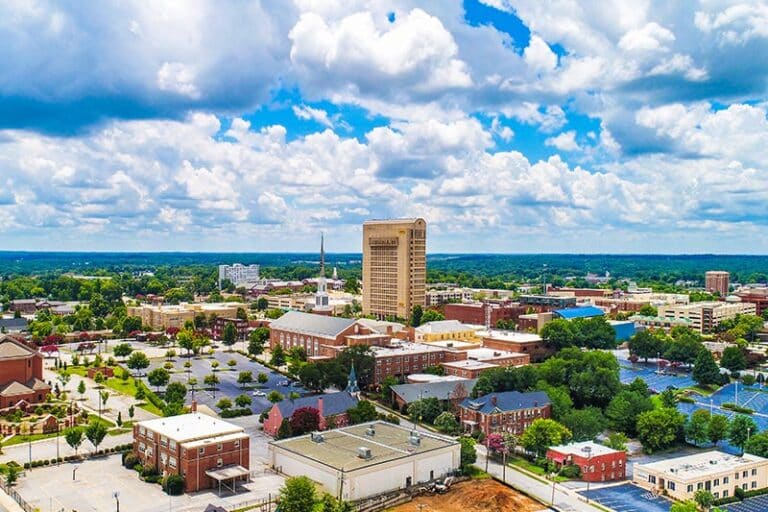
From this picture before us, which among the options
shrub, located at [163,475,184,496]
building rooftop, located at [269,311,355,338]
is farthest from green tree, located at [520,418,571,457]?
building rooftop, located at [269,311,355,338]

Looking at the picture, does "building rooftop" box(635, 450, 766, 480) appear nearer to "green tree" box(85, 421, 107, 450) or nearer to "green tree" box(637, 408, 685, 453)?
"green tree" box(637, 408, 685, 453)

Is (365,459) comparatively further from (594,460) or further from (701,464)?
(701,464)

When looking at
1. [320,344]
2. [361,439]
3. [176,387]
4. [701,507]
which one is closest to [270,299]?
[320,344]

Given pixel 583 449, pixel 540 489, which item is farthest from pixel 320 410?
pixel 583 449

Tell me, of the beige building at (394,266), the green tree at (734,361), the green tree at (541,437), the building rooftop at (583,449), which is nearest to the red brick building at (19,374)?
the green tree at (541,437)

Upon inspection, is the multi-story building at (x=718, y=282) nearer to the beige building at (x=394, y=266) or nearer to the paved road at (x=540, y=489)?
the beige building at (x=394, y=266)
